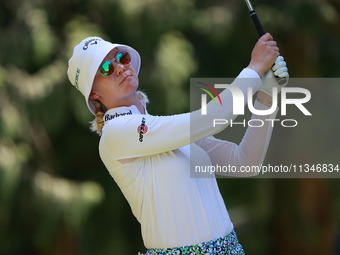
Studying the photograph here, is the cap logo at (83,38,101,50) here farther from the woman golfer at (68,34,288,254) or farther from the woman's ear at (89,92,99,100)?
the woman's ear at (89,92,99,100)

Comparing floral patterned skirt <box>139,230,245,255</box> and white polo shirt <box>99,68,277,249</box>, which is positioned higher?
white polo shirt <box>99,68,277,249</box>

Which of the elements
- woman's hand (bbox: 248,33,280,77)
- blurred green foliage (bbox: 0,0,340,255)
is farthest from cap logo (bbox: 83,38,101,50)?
blurred green foliage (bbox: 0,0,340,255)

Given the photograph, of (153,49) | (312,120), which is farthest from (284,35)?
(153,49)

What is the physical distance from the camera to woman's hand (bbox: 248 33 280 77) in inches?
75.8

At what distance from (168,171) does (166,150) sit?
64mm

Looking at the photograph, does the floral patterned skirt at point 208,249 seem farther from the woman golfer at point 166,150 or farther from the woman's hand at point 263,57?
the woman's hand at point 263,57

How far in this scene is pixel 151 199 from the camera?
1909mm

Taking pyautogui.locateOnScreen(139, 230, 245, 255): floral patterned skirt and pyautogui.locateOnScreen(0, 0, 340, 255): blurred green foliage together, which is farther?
pyautogui.locateOnScreen(0, 0, 340, 255): blurred green foliage

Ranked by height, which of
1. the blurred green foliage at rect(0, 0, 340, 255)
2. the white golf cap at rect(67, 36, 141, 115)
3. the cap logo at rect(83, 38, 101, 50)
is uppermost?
the cap logo at rect(83, 38, 101, 50)

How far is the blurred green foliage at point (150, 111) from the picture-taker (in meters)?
5.31

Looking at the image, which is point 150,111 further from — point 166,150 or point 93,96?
point 166,150

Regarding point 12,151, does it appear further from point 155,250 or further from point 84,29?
point 155,250

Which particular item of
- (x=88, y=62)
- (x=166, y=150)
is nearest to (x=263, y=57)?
(x=166, y=150)

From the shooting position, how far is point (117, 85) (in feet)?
6.66
